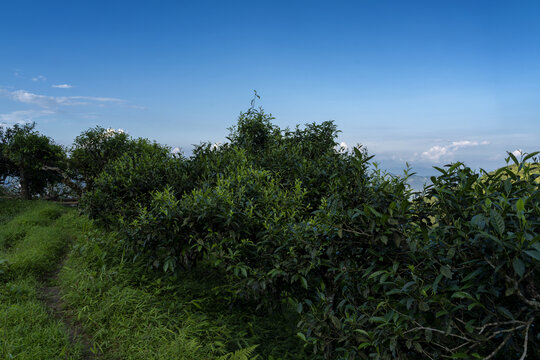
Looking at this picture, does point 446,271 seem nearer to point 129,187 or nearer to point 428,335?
point 428,335

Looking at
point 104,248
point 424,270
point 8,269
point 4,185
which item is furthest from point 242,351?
point 4,185

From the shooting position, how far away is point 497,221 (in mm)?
2158

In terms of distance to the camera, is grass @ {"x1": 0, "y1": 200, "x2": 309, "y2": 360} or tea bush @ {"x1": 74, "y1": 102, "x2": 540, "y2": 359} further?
grass @ {"x1": 0, "y1": 200, "x2": 309, "y2": 360}

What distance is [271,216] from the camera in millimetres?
4184

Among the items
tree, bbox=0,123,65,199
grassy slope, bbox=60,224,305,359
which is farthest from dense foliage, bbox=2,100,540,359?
tree, bbox=0,123,65,199

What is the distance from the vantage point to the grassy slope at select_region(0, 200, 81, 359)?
150 inches

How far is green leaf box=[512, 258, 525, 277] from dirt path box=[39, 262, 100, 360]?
14.4ft

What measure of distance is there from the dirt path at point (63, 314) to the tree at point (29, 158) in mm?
8397

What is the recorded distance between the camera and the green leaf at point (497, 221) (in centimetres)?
213

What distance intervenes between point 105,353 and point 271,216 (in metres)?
2.67

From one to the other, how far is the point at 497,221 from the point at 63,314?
18.5 feet

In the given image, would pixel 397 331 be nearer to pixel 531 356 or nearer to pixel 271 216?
pixel 531 356

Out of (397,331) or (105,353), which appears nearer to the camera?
(397,331)

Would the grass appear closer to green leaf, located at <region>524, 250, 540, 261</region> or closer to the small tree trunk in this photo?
green leaf, located at <region>524, 250, 540, 261</region>
